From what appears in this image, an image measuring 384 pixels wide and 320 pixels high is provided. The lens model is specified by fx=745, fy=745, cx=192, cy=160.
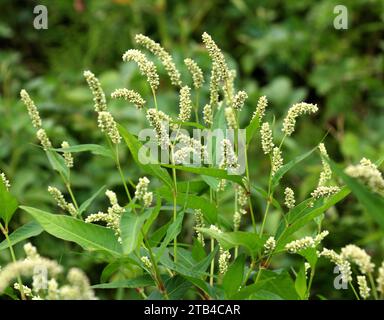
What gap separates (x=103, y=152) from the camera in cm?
115

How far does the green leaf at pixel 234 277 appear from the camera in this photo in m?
1.03

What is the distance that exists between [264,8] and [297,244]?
3131 mm

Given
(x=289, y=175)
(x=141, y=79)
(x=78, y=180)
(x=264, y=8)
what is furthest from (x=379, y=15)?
(x=78, y=180)

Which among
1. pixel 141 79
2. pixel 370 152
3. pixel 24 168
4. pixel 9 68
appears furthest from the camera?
pixel 9 68

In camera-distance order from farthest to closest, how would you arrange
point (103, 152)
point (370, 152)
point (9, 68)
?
1. point (9, 68)
2. point (370, 152)
3. point (103, 152)

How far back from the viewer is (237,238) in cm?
99

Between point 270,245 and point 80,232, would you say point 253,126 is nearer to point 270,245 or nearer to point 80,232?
point 270,245

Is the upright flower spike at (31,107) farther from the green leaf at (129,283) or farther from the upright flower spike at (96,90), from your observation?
the green leaf at (129,283)

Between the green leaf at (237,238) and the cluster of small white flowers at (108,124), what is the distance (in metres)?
0.20

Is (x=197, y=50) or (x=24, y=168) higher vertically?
(x=197, y=50)

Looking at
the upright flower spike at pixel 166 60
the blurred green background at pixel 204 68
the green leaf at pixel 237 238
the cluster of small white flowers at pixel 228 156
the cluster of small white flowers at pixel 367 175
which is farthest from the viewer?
the blurred green background at pixel 204 68

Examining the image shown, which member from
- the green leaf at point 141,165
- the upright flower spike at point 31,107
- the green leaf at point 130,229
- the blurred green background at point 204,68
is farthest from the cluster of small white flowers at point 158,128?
the blurred green background at point 204,68
